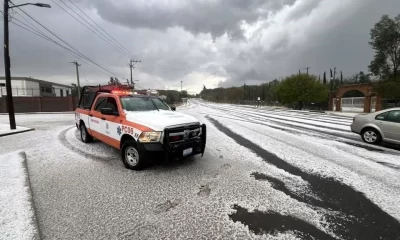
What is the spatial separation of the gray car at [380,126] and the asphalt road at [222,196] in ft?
4.27

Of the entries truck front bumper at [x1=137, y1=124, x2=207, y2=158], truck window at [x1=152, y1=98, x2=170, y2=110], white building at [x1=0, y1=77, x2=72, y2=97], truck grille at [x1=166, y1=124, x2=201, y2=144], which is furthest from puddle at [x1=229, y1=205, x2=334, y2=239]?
white building at [x1=0, y1=77, x2=72, y2=97]

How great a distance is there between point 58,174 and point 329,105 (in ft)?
139

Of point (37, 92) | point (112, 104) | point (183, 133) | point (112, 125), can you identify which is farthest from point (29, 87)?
point (183, 133)

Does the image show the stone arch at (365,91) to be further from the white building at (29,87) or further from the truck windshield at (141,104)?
the white building at (29,87)

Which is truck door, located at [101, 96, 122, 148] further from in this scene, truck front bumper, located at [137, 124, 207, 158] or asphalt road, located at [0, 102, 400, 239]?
truck front bumper, located at [137, 124, 207, 158]

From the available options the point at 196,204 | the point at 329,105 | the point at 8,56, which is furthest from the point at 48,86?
the point at 196,204

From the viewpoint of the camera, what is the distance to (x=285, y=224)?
10.5 feet

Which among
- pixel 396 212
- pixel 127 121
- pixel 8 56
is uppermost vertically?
pixel 8 56

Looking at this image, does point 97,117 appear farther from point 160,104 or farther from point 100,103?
point 160,104

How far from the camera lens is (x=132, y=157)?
17.8 ft

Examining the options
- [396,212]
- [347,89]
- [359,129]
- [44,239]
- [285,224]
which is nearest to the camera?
[44,239]

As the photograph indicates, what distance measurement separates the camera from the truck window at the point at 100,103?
22.3ft

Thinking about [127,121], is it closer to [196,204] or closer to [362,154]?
[196,204]

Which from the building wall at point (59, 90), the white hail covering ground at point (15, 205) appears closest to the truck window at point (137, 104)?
the white hail covering ground at point (15, 205)
